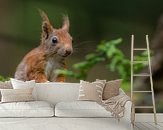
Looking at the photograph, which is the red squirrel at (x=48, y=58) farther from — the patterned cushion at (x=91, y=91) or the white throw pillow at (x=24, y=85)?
the patterned cushion at (x=91, y=91)

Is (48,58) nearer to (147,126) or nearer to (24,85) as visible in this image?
(24,85)

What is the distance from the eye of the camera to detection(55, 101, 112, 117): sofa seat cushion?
166 inches

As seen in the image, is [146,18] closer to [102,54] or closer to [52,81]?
[102,54]

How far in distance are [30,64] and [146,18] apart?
5.92 ft

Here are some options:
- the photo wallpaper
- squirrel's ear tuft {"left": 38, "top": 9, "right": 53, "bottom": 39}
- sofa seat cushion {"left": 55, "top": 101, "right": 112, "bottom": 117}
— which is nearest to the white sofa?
sofa seat cushion {"left": 55, "top": 101, "right": 112, "bottom": 117}

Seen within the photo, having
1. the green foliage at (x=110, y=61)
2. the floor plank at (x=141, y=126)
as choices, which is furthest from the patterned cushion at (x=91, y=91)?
the green foliage at (x=110, y=61)

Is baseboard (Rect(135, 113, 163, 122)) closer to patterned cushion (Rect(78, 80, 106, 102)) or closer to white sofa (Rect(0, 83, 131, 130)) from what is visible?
patterned cushion (Rect(78, 80, 106, 102))

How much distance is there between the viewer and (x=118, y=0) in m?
5.81

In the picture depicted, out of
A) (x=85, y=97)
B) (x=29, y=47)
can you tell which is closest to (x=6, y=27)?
(x=29, y=47)

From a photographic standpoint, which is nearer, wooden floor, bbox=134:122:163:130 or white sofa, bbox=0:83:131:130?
white sofa, bbox=0:83:131:130

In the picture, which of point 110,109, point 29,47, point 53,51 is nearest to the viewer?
point 110,109

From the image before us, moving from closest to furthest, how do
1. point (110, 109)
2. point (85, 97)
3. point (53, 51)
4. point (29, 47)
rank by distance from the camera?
1. point (110, 109)
2. point (85, 97)
3. point (53, 51)
4. point (29, 47)

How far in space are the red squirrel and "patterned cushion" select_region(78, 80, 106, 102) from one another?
0.71 m

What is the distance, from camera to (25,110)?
421 centimetres
